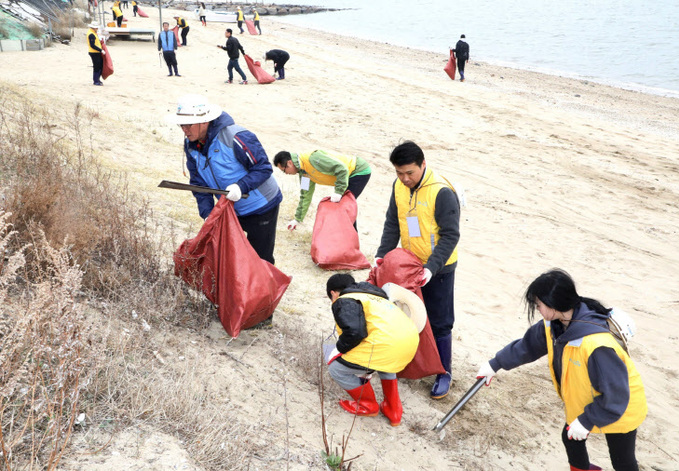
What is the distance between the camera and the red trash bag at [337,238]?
18.3 feet

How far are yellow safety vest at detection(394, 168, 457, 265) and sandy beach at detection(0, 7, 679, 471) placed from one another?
1.03 m

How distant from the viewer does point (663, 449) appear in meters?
3.55

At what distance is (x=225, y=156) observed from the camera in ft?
11.8

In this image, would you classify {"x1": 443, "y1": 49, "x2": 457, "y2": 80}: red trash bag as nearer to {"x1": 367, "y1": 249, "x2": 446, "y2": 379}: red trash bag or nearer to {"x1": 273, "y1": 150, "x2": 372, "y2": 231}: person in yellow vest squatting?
{"x1": 273, "y1": 150, "x2": 372, "y2": 231}: person in yellow vest squatting

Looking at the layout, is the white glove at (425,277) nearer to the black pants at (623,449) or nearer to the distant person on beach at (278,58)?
the black pants at (623,449)

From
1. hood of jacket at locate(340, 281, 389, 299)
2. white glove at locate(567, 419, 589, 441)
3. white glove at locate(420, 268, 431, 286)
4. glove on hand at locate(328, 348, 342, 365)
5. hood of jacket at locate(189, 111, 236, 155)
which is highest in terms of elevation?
hood of jacket at locate(189, 111, 236, 155)

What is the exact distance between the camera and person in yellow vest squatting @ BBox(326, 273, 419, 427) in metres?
3.10

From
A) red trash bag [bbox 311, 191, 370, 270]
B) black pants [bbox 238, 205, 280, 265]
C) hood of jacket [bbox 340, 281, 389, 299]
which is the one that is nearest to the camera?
hood of jacket [bbox 340, 281, 389, 299]

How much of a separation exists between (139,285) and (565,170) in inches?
332

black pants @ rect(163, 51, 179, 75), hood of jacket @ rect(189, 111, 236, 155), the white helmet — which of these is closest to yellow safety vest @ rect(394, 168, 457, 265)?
hood of jacket @ rect(189, 111, 236, 155)

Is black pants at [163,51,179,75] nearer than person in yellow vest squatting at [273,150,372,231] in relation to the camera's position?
No

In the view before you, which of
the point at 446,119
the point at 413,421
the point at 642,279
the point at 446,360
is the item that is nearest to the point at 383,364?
the point at 413,421

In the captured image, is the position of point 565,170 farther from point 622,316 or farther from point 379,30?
point 379,30

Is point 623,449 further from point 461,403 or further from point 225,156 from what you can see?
point 225,156
